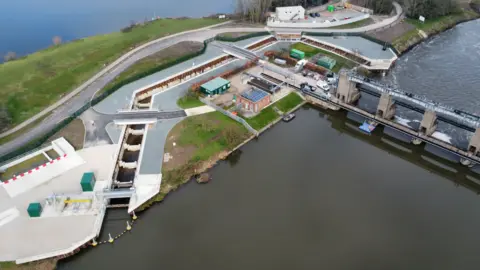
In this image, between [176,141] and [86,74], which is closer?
[176,141]

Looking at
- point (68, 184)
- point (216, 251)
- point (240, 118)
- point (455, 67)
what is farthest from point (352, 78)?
point (68, 184)

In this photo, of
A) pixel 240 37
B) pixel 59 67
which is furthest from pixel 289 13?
pixel 59 67

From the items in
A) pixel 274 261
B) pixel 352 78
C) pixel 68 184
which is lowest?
pixel 274 261

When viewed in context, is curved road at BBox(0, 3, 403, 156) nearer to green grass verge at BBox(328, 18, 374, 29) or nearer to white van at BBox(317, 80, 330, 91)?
green grass verge at BBox(328, 18, 374, 29)

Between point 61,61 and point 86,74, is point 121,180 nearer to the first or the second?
point 86,74

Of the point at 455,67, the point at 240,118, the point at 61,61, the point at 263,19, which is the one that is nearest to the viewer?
the point at 240,118

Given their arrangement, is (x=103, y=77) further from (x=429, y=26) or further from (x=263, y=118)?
(x=429, y=26)

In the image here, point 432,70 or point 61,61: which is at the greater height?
point 61,61

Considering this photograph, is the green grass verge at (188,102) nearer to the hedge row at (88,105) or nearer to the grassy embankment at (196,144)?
the grassy embankment at (196,144)

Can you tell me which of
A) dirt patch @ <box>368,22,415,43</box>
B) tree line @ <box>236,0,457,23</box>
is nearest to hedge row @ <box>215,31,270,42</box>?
tree line @ <box>236,0,457,23</box>
